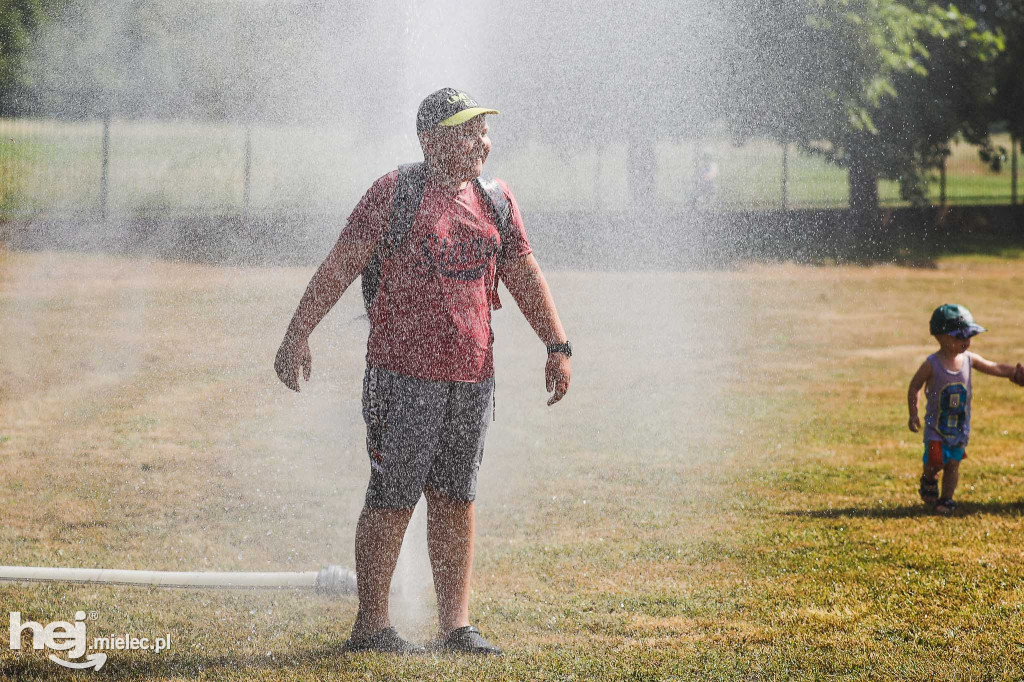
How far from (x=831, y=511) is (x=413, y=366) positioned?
2826 millimetres

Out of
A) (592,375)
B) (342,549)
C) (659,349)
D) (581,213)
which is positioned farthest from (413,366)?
(581,213)

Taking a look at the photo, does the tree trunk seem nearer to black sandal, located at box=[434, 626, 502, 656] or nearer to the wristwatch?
the wristwatch

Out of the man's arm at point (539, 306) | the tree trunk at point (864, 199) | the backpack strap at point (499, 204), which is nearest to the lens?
the backpack strap at point (499, 204)

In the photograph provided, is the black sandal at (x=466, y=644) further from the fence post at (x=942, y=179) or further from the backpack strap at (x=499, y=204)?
the fence post at (x=942, y=179)

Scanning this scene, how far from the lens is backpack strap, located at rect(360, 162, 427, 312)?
10.7 feet

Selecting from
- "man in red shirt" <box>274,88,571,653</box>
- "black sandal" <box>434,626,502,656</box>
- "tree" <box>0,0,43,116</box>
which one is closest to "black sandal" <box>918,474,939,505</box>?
"black sandal" <box>434,626,502,656</box>

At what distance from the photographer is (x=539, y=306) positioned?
3580 millimetres

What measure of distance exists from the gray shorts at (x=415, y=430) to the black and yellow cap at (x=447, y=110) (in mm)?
730

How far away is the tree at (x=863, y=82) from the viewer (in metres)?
14.8

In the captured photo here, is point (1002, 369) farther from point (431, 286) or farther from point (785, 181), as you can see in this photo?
point (785, 181)

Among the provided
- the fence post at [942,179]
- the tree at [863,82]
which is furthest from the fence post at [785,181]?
the fence post at [942,179]

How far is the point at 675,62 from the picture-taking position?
14781mm

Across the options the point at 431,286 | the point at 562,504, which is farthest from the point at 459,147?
the point at 562,504

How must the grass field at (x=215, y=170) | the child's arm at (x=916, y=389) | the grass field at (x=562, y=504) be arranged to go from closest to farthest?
the grass field at (x=562, y=504) → the child's arm at (x=916, y=389) → the grass field at (x=215, y=170)
